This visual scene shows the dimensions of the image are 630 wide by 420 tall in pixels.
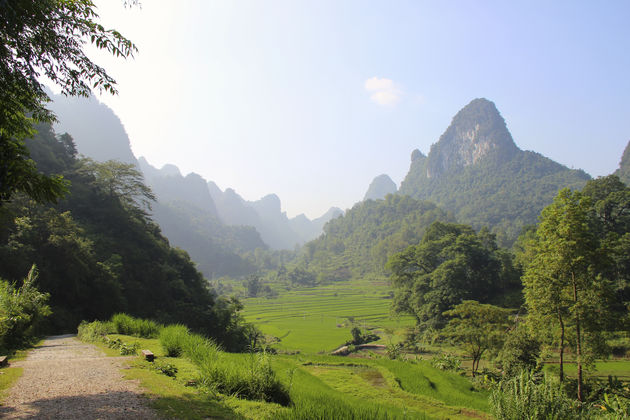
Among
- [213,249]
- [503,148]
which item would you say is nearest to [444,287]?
[213,249]

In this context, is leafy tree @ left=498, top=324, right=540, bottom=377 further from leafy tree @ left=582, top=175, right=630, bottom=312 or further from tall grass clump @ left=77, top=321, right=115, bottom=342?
tall grass clump @ left=77, top=321, right=115, bottom=342

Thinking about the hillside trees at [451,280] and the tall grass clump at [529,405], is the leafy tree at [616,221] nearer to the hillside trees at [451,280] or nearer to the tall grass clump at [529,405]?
the hillside trees at [451,280]

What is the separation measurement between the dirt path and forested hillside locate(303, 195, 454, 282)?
7792 cm

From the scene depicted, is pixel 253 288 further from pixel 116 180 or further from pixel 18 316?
pixel 18 316

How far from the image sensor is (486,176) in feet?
436

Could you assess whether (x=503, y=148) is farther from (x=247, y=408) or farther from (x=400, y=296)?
(x=247, y=408)

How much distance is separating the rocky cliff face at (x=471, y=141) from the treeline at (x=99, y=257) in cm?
14469

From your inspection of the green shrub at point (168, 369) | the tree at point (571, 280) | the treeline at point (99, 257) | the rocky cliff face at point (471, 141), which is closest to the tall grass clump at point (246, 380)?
the green shrub at point (168, 369)

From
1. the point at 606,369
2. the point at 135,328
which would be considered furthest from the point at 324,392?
the point at 606,369

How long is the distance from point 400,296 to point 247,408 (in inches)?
1333

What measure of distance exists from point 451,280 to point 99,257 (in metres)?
28.7

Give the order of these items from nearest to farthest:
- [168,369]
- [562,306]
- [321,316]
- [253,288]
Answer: [168,369], [562,306], [321,316], [253,288]

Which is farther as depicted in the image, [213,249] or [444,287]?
[213,249]

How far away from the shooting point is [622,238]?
25.4m
